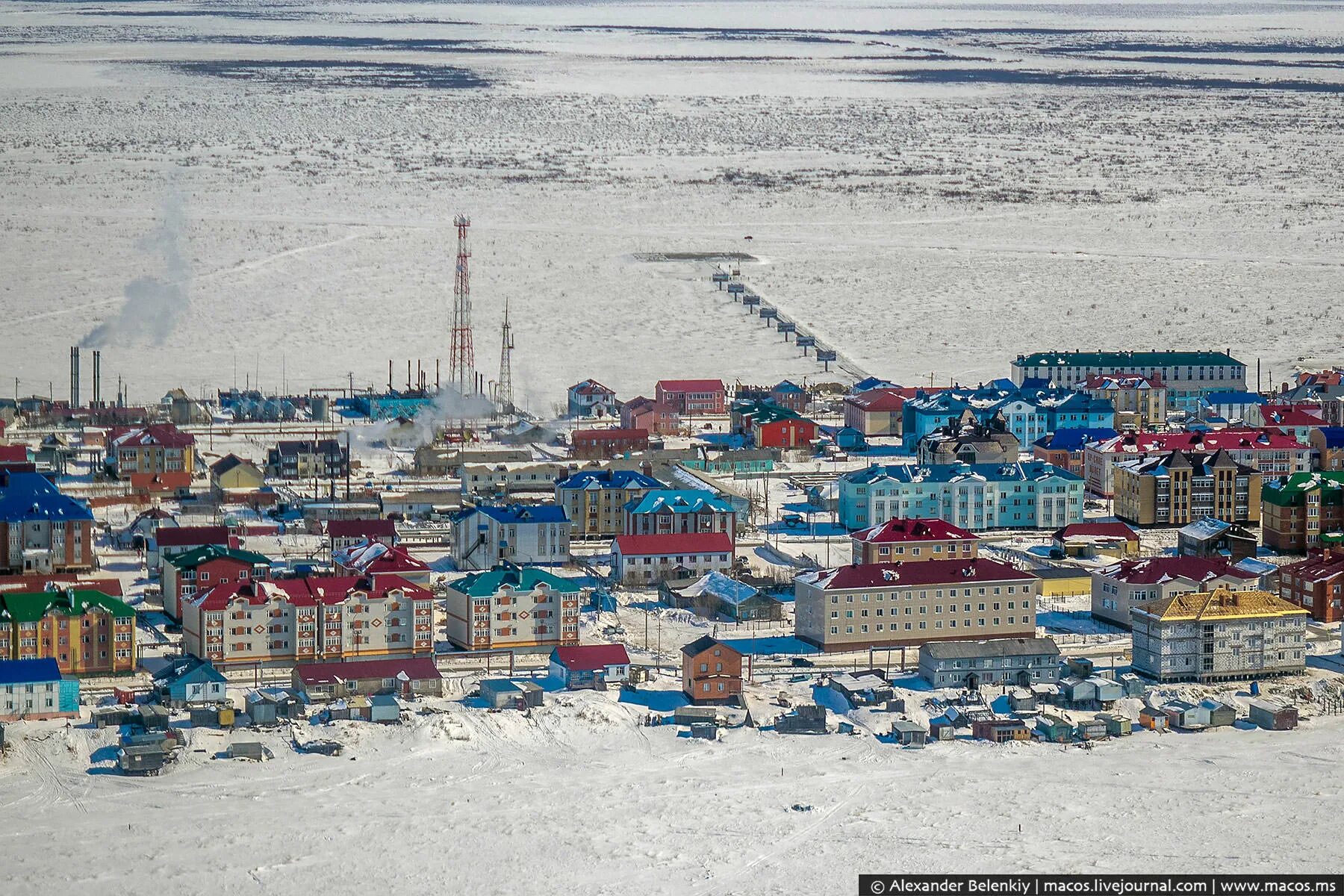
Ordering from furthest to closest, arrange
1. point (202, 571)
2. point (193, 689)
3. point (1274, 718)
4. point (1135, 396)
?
1. point (1135, 396)
2. point (202, 571)
3. point (193, 689)
4. point (1274, 718)

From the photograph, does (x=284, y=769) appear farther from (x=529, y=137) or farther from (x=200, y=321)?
(x=529, y=137)

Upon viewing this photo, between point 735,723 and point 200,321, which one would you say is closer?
point 735,723

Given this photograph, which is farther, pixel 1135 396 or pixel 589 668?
pixel 1135 396

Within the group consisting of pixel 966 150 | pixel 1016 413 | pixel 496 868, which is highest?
pixel 966 150

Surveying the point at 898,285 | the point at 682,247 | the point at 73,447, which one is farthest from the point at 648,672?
the point at 682,247

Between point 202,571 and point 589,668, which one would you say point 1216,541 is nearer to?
point 589,668

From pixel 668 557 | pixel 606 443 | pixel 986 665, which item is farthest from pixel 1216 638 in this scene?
pixel 606 443
